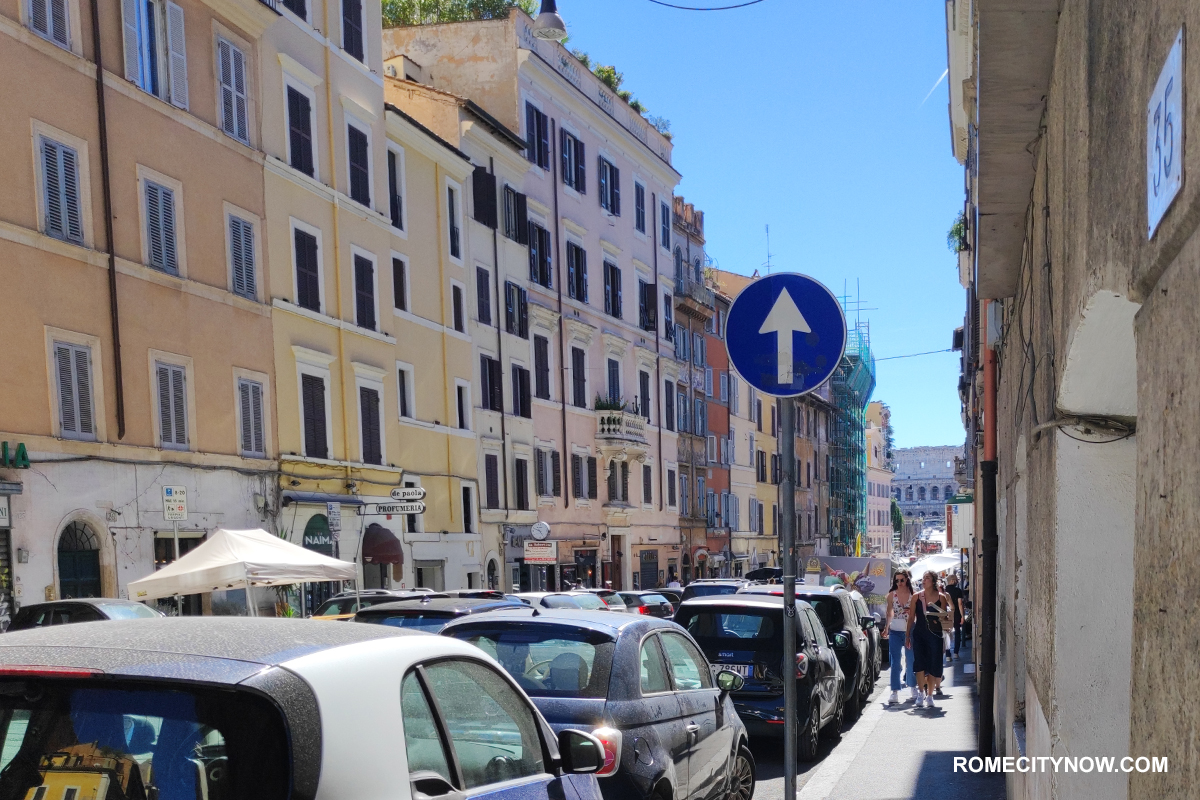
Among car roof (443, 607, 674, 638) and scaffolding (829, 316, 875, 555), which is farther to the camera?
scaffolding (829, 316, 875, 555)

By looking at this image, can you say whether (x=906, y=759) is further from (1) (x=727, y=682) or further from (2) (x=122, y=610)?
(2) (x=122, y=610)

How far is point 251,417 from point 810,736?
47.0ft

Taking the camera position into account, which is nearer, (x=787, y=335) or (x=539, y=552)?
(x=787, y=335)

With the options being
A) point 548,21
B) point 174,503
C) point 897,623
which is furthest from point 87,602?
point 897,623

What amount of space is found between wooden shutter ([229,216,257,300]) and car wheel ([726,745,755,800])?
16.5m

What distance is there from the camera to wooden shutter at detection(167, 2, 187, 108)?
21.2 m

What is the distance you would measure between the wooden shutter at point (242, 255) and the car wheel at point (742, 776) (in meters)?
16.5

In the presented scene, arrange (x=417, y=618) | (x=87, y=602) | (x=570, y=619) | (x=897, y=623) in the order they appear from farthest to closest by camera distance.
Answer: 1. (x=897, y=623)
2. (x=87, y=602)
3. (x=417, y=618)
4. (x=570, y=619)

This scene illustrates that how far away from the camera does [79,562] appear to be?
18438 mm

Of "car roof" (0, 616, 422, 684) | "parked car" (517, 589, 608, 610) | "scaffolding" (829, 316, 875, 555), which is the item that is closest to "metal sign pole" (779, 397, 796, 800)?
"car roof" (0, 616, 422, 684)

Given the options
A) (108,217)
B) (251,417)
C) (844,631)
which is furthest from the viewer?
(251,417)

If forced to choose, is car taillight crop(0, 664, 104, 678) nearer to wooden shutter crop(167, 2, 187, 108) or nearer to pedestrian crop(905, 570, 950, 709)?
pedestrian crop(905, 570, 950, 709)

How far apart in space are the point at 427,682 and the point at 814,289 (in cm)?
351

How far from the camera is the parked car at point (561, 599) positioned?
16703mm
